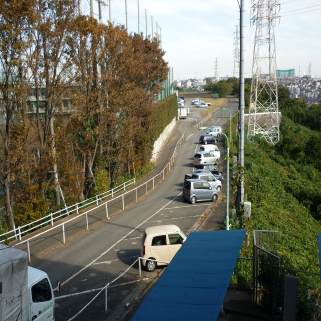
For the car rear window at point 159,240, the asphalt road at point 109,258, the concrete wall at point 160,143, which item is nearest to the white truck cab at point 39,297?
the asphalt road at point 109,258

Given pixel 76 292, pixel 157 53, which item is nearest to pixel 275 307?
pixel 76 292

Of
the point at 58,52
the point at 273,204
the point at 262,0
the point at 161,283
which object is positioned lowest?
the point at 273,204

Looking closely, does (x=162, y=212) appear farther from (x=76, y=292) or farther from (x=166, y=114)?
(x=166, y=114)

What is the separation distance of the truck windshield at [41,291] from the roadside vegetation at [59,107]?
873 cm

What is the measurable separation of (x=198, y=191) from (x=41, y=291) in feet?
48.7

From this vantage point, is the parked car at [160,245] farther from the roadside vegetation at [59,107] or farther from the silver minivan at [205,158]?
the silver minivan at [205,158]

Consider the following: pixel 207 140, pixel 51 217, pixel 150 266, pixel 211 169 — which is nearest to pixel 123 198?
pixel 51 217

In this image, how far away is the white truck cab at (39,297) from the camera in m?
7.70

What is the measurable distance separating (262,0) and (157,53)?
14.3 meters

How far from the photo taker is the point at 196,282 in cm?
654

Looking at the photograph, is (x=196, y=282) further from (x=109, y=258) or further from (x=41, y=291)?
(x=109, y=258)

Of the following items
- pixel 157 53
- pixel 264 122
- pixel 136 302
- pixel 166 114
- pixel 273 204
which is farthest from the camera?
pixel 264 122

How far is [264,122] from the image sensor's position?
5281cm

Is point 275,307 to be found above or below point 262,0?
below
